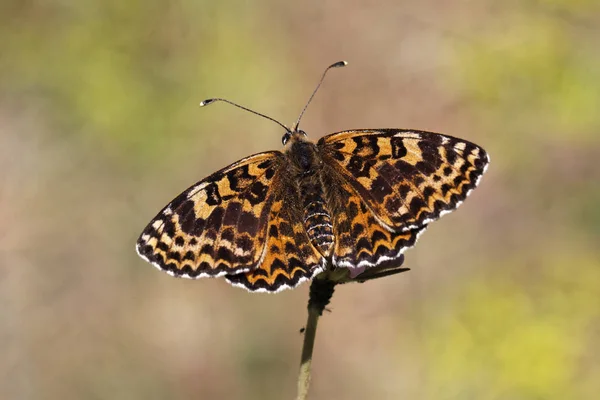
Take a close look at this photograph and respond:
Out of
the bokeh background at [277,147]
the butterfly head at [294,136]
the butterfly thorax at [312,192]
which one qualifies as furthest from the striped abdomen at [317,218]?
the bokeh background at [277,147]

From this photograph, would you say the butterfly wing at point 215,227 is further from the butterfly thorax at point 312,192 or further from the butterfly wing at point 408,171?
the butterfly wing at point 408,171

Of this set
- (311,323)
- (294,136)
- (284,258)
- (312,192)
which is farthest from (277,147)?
(311,323)

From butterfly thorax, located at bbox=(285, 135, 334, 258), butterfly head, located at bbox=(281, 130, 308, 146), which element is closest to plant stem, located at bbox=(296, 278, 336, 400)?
butterfly thorax, located at bbox=(285, 135, 334, 258)

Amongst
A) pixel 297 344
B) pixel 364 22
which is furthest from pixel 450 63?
pixel 297 344

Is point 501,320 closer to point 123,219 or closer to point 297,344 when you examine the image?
point 297,344

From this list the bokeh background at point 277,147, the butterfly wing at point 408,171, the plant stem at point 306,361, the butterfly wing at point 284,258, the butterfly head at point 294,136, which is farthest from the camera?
the bokeh background at point 277,147

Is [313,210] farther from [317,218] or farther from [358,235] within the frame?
[358,235]
